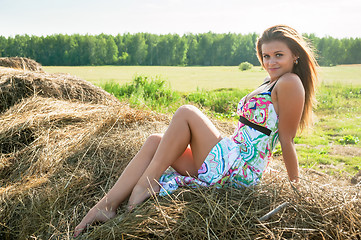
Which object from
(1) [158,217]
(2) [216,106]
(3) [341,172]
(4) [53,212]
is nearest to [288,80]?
(1) [158,217]

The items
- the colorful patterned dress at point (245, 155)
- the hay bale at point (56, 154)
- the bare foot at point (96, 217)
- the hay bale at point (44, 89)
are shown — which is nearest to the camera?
the bare foot at point (96, 217)

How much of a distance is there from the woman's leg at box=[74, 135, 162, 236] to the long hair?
105cm

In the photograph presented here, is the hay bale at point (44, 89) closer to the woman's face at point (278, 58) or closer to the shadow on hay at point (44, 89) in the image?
the shadow on hay at point (44, 89)

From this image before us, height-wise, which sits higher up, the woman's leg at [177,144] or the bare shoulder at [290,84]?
the bare shoulder at [290,84]

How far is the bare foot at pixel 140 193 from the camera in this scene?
6.38 feet

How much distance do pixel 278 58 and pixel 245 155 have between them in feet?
2.29

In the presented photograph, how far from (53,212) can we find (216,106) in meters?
5.66

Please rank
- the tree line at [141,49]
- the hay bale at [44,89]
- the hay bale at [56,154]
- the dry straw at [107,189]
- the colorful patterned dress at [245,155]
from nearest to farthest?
1. the dry straw at [107,189]
2. the colorful patterned dress at [245,155]
3. the hay bale at [56,154]
4. the hay bale at [44,89]
5. the tree line at [141,49]

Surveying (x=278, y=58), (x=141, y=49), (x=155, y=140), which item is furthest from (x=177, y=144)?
(x=141, y=49)

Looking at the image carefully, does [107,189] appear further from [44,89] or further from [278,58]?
[44,89]

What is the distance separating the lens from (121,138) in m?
3.08

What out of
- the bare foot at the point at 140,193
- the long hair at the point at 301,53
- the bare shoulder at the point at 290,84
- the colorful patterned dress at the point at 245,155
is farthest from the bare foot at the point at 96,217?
the long hair at the point at 301,53

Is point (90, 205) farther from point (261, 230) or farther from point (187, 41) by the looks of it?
point (187, 41)

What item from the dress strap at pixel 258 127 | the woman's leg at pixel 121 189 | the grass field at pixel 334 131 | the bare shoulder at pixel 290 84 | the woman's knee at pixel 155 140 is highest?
the bare shoulder at pixel 290 84
